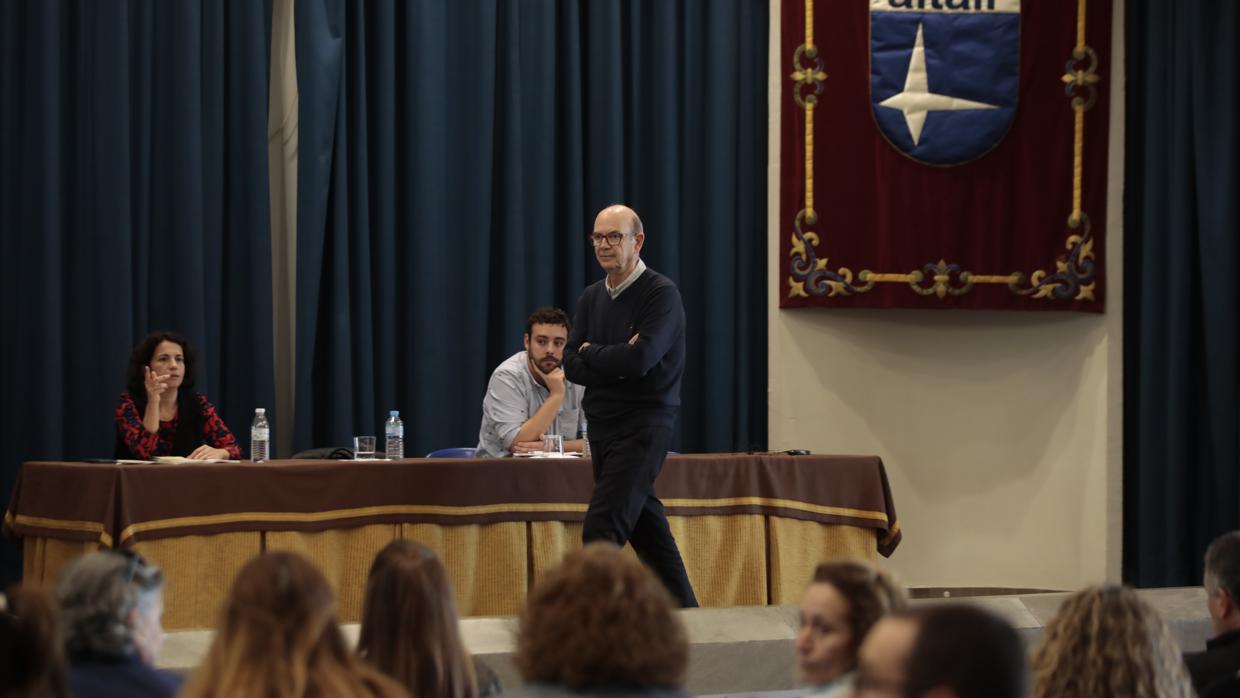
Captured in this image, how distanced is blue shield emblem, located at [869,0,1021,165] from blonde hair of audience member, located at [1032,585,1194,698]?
5.20 meters

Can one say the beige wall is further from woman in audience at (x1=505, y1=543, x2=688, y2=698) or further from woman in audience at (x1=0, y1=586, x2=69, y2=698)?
woman in audience at (x1=0, y1=586, x2=69, y2=698)

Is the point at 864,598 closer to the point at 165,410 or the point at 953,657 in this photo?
the point at 953,657

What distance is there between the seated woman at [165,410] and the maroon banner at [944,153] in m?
3.00

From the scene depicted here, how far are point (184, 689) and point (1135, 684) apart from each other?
1.31 meters

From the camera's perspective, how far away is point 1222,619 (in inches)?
102

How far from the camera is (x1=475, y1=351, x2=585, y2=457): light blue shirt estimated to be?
5430mm

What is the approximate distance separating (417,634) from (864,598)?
0.66m

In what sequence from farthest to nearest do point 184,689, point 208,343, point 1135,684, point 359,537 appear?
point 208,343
point 359,537
point 1135,684
point 184,689

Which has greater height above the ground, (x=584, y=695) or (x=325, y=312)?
(x=325, y=312)

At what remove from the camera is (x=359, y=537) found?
486cm

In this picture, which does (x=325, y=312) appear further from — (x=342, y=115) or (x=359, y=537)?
(x=359, y=537)

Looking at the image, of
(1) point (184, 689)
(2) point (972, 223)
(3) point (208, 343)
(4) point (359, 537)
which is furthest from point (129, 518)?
(2) point (972, 223)

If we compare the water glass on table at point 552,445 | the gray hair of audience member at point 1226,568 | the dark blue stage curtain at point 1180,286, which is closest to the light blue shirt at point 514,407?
the water glass on table at point 552,445

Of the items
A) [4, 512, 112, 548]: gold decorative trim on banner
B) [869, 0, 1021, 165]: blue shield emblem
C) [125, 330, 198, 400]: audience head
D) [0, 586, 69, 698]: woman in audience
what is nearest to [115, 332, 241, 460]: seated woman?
[125, 330, 198, 400]: audience head
